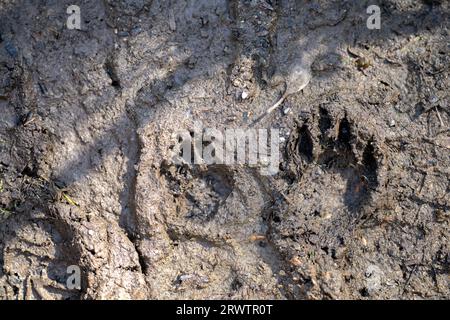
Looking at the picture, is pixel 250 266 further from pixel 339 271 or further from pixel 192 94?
pixel 192 94

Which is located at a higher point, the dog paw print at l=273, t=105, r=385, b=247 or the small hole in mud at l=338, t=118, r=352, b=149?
the small hole in mud at l=338, t=118, r=352, b=149

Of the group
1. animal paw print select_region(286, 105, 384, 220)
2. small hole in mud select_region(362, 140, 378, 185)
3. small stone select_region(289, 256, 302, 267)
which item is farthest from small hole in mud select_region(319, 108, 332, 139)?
small stone select_region(289, 256, 302, 267)

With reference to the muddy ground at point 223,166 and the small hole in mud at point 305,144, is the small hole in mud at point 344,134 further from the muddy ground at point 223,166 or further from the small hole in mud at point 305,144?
the small hole in mud at point 305,144

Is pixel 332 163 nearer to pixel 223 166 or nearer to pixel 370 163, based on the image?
pixel 370 163

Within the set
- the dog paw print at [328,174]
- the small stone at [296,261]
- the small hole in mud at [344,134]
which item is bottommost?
the small stone at [296,261]

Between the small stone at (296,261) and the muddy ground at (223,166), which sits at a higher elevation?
the muddy ground at (223,166)

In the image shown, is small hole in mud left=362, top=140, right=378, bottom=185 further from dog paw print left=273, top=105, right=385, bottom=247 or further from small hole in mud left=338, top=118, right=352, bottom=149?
small hole in mud left=338, top=118, right=352, bottom=149

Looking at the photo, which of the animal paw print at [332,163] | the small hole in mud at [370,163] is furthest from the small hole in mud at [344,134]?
the small hole in mud at [370,163]
